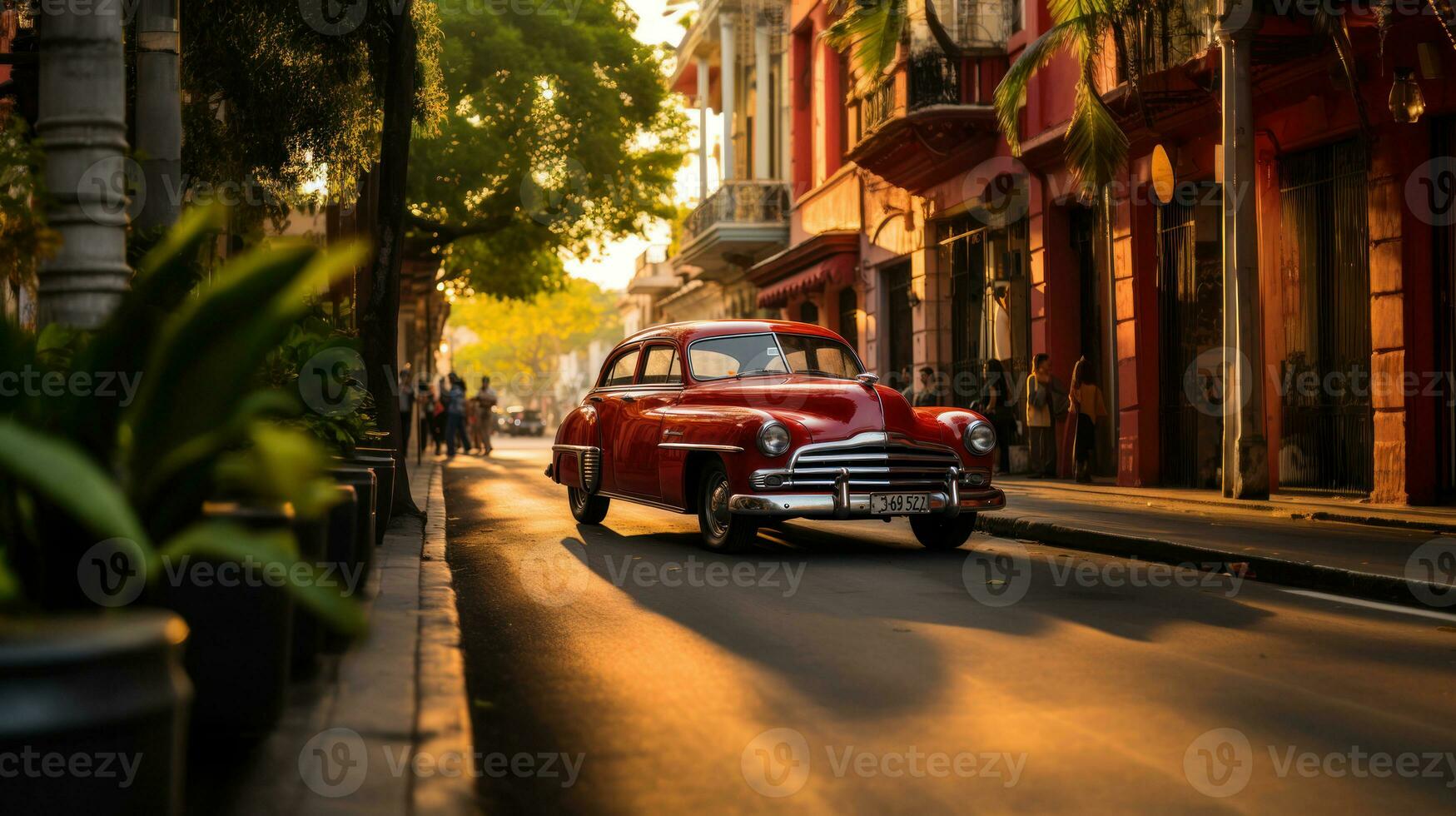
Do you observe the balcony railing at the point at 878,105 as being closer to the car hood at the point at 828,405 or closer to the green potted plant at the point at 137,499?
the car hood at the point at 828,405

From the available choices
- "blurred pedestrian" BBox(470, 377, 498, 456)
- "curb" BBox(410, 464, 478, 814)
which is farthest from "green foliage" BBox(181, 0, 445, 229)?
"blurred pedestrian" BBox(470, 377, 498, 456)

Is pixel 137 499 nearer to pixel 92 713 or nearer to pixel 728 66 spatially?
pixel 92 713

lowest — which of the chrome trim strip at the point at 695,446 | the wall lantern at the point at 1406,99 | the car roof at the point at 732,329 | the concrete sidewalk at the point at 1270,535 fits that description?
the concrete sidewalk at the point at 1270,535

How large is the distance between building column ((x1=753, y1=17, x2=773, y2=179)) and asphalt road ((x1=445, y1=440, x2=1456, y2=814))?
1098 inches

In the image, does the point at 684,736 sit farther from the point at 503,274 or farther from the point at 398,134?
the point at 503,274

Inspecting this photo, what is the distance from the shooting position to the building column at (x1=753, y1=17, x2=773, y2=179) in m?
36.5

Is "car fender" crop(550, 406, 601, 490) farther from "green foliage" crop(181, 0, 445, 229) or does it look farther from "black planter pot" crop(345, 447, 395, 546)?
"green foliage" crop(181, 0, 445, 229)

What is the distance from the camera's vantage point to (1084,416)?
66.2 feet

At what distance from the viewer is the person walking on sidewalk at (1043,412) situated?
20.6 meters

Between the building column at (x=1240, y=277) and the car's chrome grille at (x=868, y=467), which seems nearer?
the car's chrome grille at (x=868, y=467)

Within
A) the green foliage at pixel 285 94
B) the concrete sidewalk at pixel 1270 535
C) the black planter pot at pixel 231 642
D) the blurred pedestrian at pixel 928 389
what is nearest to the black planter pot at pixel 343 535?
the black planter pot at pixel 231 642

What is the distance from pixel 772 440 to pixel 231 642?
5.79 m

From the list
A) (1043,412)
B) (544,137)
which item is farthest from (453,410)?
(1043,412)

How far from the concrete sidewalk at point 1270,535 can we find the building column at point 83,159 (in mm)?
6859
